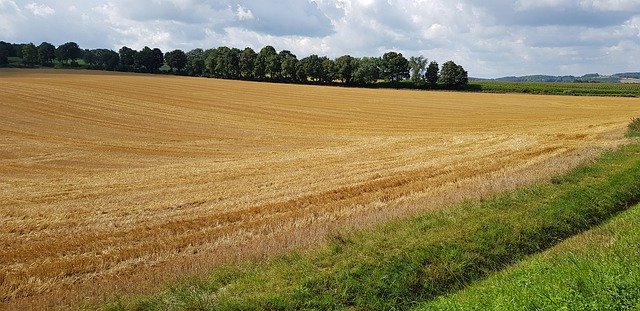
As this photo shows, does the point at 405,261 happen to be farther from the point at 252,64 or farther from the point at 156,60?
the point at 156,60

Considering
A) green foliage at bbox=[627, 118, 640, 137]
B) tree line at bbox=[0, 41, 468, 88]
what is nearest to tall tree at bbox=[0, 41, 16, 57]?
tree line at bbox=[0, 41, 468, 88]

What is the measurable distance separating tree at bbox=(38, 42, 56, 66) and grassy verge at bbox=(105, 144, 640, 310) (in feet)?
383

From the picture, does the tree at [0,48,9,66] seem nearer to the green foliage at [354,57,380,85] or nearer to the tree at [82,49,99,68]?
the tree at [82,49,99,68]

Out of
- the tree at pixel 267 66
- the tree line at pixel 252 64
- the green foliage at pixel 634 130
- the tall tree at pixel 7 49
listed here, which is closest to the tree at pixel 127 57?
the tree line at pixel 252 64

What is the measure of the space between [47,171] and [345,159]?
11400mm

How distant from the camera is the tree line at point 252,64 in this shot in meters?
114

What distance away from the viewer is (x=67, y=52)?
402 feet

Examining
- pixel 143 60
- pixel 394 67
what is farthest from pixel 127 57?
pixel 394 67

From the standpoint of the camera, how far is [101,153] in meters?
24.5

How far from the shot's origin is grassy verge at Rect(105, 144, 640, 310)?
8195mm

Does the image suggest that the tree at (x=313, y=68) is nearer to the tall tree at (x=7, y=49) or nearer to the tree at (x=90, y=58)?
the tree at (x=90, y=58)

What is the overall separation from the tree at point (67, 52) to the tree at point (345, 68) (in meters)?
55.3

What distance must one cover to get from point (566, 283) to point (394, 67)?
116776 mm

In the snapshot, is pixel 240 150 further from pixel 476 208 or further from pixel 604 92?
pixel 604 92
